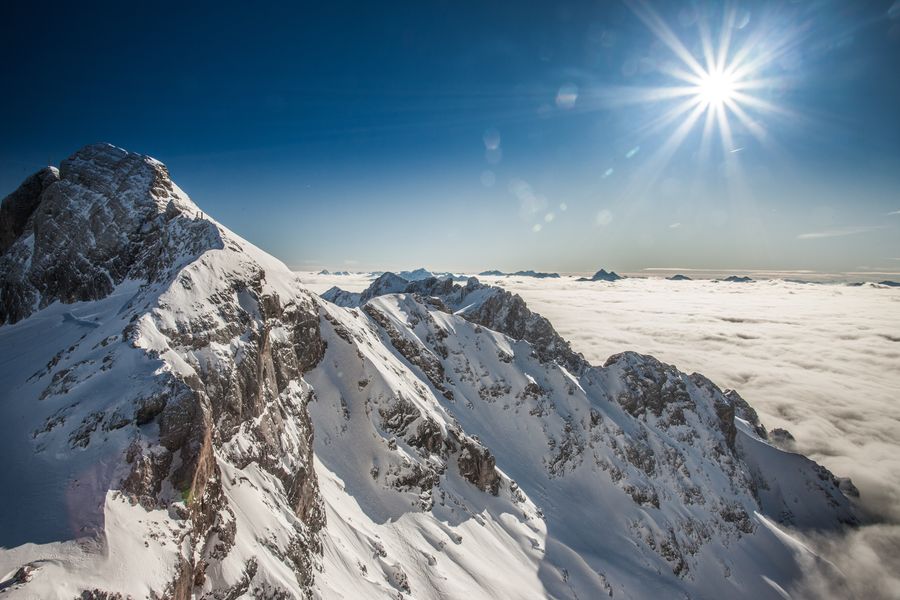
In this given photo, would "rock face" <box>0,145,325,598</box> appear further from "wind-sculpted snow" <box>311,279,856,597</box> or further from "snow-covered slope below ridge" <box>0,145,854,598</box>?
"wind-sculpted snow" <box>311,279,856,597</box>

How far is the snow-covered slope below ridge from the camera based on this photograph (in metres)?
17.1

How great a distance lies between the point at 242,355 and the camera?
28031mm

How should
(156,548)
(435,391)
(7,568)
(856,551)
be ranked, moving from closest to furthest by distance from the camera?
(7,568) → (156,548) → (435,391) → (856,551)

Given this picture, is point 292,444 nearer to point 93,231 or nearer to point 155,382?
point 155,382

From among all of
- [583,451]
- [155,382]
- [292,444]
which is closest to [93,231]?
[292,444]

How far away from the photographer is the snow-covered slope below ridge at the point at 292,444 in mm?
17109

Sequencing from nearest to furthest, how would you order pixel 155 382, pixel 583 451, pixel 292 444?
1. pixel 155 382
2. pixel 292 444
3. pixel 583 451

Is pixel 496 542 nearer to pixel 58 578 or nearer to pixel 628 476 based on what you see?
pixel 628 476

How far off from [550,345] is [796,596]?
258ft

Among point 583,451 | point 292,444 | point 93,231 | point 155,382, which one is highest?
point 93,231

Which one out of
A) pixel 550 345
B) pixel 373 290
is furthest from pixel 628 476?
pixel 373 290

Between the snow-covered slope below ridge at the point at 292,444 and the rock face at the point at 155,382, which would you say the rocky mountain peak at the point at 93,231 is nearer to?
the rock face at the point at 155,382

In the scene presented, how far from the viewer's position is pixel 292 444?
33.8 meters

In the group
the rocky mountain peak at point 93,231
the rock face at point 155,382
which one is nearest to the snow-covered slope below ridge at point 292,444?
the rock face at point 155,382
